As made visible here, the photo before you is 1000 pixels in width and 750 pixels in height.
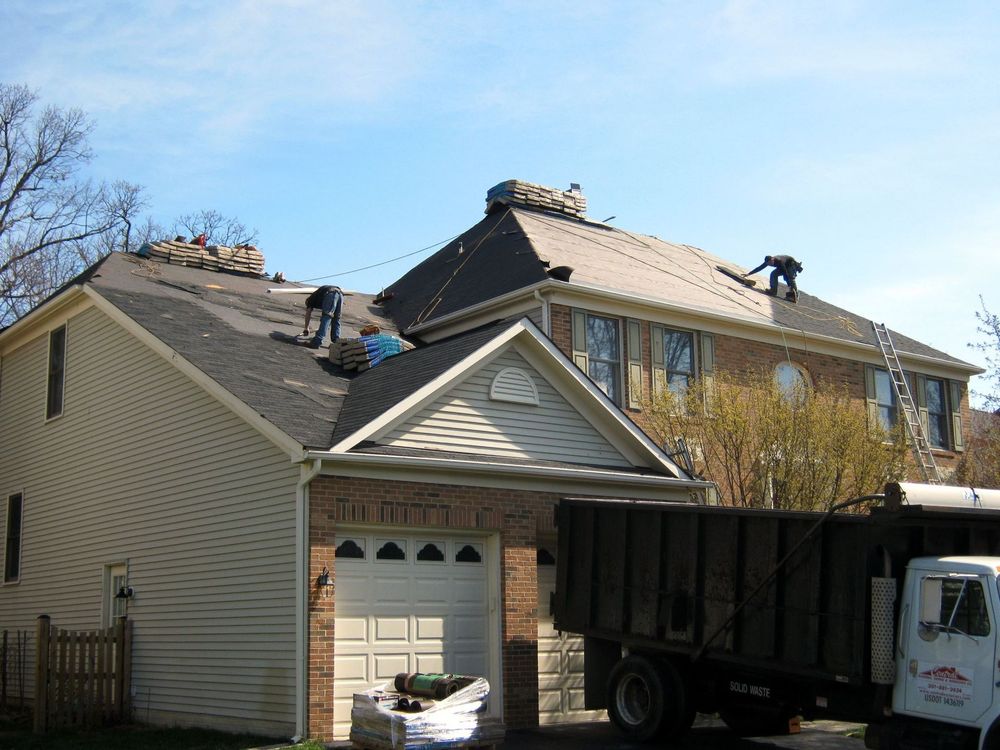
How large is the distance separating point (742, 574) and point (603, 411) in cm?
487

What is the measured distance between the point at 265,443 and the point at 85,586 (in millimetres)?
5614

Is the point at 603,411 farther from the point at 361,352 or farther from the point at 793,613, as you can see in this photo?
the point at 793,613

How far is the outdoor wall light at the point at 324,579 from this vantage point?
12.9 m

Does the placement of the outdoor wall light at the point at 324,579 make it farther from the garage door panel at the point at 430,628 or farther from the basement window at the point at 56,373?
the basement window at the point at 56,373

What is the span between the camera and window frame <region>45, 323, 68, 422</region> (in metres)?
19.5

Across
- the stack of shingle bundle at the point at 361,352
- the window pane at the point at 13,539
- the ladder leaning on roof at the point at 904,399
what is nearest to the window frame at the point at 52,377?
the window pane at the point at 13,539

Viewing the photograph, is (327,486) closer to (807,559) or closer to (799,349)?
(807,559)

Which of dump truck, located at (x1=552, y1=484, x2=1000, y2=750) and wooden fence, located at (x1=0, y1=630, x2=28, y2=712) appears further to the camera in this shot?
wooden fence, located at (x1=0, y1=630, x2=28, y2=712)

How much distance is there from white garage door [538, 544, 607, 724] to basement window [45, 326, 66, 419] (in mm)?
9182

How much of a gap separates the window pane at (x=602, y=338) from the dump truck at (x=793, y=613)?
A: 677 cm

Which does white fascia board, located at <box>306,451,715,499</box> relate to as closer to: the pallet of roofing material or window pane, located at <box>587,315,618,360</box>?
the pallet of roofing material

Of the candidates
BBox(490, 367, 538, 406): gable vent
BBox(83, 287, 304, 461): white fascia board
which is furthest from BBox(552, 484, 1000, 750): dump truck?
BBox(83, 287, 304, 461): white fascia board

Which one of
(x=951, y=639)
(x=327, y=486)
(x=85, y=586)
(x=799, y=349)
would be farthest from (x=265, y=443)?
(x=799, y=349)

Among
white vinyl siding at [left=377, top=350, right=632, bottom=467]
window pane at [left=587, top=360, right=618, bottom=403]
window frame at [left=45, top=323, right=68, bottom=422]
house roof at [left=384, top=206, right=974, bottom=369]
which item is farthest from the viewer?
house roof at [left=384, top=206, right=974, bottom=369]
